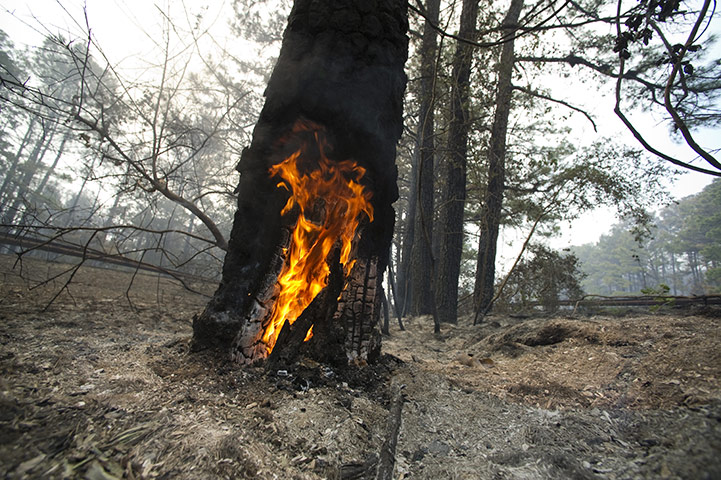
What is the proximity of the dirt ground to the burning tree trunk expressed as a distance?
1.19ft

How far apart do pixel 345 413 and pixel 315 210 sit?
5.52 ft

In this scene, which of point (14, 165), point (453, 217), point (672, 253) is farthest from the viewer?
point (672, 253)

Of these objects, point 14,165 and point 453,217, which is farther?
point 14,165

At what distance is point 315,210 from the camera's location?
2.76 metres

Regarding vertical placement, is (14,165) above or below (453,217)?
above

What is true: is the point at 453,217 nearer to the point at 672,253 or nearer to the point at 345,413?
the point at 345,413

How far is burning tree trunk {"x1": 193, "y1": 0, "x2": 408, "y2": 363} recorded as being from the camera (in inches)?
99.3

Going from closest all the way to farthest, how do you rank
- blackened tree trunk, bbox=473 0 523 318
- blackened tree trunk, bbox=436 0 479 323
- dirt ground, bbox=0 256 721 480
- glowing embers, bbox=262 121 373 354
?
1. dirt ground, bbox=0 256 721 480
2. glowing embers, bbox=262 121 373 354
3. blackened tree trunk, bbox=473 0 523 318
4. blackened tree trunk, bbox=436 0 479 323

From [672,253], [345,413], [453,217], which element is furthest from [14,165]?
[672,253]

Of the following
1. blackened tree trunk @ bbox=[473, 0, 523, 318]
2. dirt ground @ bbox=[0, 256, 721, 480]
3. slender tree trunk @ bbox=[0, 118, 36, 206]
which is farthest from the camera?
slender tree trunk @ bbox=[0, 118, 36, 206]

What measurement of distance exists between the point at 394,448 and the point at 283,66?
3.06m

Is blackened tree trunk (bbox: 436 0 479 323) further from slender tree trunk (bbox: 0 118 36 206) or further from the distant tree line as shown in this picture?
slender tree trunk (bbox: 0 118 36 206)

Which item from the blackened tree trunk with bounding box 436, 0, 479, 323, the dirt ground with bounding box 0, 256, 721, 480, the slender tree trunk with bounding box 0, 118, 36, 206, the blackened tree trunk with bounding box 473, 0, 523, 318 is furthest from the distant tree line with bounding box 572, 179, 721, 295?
the slender tree trunk with bounding box 0, 118, 36, 206

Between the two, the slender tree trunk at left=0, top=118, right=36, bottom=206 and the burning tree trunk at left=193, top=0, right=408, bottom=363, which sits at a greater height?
the slender tree trunk at left=0, top=118, right=36, bottom=206
